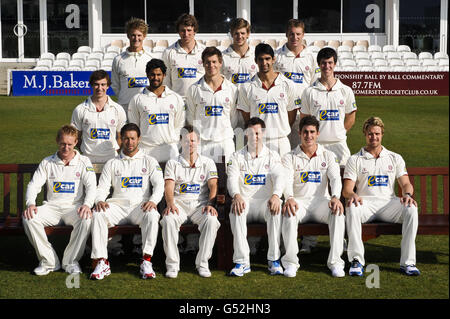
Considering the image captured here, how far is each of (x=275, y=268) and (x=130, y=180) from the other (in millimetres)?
1499

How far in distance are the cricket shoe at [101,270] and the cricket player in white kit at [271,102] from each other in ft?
7.12

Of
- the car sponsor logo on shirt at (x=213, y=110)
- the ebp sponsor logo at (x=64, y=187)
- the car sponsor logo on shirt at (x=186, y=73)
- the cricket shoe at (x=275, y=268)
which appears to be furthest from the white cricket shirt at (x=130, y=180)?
the car sponsor logo on shirt at (x=186, y=73)

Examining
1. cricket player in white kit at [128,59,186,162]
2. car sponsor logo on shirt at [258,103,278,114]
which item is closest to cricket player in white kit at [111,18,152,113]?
cricket player in white kit at [128,59,186,162]

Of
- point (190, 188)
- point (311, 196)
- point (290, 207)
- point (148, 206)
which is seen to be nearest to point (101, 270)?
point (148, 206)

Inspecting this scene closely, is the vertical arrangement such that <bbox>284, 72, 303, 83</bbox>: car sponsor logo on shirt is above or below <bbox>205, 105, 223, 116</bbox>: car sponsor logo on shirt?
above

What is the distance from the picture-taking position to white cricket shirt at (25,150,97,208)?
19.1ft

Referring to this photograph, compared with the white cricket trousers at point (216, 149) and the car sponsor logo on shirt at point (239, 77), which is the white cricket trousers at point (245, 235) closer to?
the white cricket trousers at point (216, 149)

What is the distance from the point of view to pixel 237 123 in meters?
7.04

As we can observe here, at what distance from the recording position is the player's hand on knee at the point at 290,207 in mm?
5527

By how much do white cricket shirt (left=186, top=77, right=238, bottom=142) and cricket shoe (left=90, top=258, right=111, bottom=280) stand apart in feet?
5.99

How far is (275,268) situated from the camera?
5.54 m

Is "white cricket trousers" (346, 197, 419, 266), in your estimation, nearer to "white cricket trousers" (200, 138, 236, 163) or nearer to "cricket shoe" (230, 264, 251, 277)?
"cricket shoe" (230, 264, 251, 277)

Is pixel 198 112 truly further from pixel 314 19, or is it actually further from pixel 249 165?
pixel 314 19

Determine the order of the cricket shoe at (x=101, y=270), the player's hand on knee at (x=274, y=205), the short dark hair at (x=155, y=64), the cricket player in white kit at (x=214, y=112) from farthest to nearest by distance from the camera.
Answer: the cricket player in white kit at (x=214, y=112) < the short dark hair at (x=155, y=64) < the player's hand on knee at (x=274, y=205) < the cricket shoe at (x=101, y=270)
